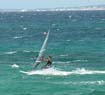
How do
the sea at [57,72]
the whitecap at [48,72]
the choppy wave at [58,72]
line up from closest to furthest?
the sea at [57,72]
the whitecap at [48,72]
the choppy wave at [58,72]

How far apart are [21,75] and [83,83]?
8.02 m

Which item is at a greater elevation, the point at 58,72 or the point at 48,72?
the point at 48,72

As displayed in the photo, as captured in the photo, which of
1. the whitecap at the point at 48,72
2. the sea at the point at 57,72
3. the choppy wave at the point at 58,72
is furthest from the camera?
the choppy wave at the point at 58,72

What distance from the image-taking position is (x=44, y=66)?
58.2 metres

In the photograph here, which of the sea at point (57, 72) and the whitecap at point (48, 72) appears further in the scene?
the whitecap at point (48, 72)

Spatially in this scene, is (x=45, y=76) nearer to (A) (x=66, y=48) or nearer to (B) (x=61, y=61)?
(B) (x=61, y=61)

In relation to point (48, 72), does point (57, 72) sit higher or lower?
lower

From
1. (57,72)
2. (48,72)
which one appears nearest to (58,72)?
Answer: (57,72)

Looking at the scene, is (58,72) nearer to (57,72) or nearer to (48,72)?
(57,72)

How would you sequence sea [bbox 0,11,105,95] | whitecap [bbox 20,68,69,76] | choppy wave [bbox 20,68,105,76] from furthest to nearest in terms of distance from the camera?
choppy wave [bbox 20,68,105,76]
whitecap [bbox 20,68,69,76]
sea [bbox 0,11,105,95]

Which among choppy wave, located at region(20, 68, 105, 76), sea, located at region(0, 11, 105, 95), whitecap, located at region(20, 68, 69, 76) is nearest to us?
sea, located at region(0, 11, 105, 95)

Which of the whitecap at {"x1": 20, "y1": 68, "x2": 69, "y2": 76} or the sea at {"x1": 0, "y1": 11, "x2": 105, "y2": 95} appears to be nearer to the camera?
the sea at {"x1": 0, "y1": 11, "x2": 105, "y2": 95}

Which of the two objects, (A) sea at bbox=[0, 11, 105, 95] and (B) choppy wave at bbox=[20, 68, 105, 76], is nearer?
(A) sea at bbox=[0, 11, 105, 95]

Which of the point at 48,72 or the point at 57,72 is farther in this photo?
the point at 57,72
